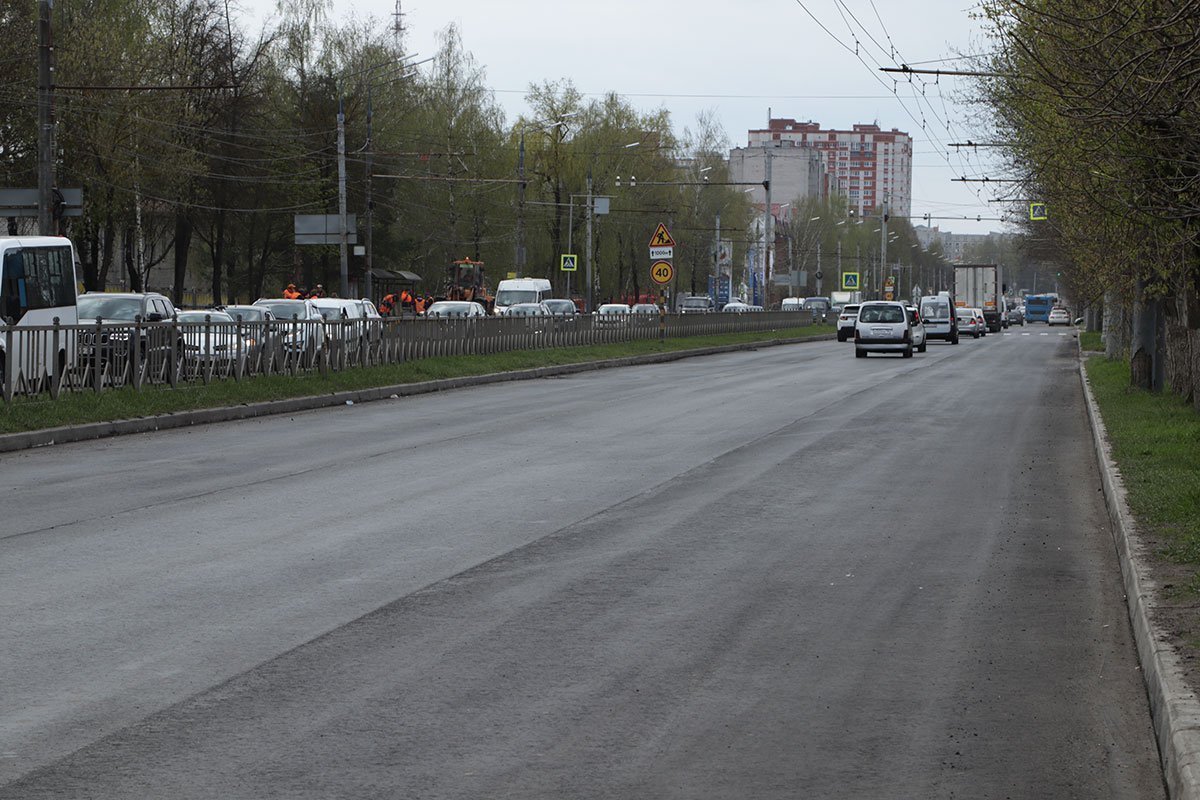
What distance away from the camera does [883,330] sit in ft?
159

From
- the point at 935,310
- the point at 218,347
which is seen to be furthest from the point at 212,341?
the point at 935,310

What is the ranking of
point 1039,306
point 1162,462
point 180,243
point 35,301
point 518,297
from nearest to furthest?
point 1162,462 → point 35,301 → point 518,297 → point 180,243 → point 1039,306

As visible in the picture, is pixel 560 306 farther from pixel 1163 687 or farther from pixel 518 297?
pixel 1163 687

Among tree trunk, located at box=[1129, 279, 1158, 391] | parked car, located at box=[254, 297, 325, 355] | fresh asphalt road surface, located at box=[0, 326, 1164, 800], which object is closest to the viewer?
fresh asphalt road surface, located at box=[0, 326, 1164, 800]

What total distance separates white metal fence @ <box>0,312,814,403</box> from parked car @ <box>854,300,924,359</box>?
11.3m

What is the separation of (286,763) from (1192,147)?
10.2 m

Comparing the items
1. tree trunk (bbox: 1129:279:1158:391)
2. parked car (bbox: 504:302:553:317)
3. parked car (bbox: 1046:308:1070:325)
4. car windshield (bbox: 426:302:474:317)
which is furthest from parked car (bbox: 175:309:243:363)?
parked car (bbox: 1046:308:1070:325)

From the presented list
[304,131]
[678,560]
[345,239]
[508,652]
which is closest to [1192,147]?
[678,560]

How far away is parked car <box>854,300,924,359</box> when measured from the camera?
4850 cm

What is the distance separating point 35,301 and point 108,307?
4.10 m

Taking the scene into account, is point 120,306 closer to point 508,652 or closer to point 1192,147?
point 1192,147

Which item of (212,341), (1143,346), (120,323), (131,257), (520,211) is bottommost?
(1143,346)

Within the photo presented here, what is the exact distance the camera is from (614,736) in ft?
20.0

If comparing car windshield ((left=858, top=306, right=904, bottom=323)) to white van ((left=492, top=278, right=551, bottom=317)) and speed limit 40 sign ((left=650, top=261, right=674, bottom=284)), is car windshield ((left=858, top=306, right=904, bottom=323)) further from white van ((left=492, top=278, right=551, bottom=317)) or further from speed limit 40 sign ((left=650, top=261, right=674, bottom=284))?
white van ((left=492, top=278, right=551, bottom=317))
